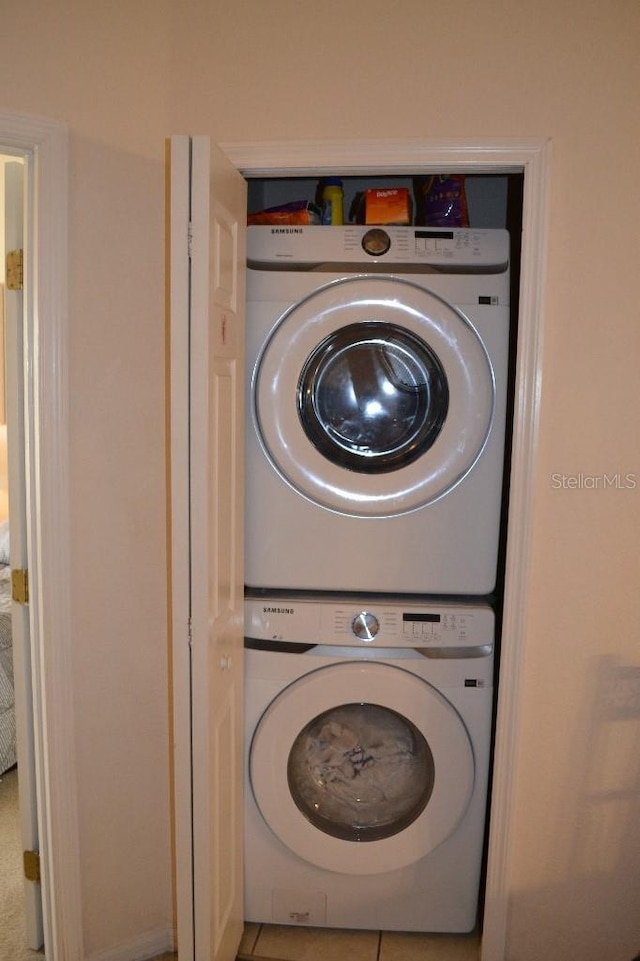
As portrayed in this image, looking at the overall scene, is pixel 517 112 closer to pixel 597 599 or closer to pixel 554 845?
pixel 597 599

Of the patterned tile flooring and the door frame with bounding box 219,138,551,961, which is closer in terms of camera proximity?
the door frame with bounding box 219,138,551,961

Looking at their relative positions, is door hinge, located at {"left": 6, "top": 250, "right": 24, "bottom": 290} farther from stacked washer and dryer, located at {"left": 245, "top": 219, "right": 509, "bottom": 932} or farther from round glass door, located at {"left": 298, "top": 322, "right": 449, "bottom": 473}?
round glass door, located at {"left": 298, "top": 322, "right": 449, "bottom": 473}

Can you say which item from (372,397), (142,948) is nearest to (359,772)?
(142,948)

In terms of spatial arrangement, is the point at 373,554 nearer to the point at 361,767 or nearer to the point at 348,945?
the point at 361,767

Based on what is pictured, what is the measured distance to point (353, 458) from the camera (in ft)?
5.83

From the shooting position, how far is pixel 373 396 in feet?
5.84

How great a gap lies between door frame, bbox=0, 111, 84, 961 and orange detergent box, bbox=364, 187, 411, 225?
71 centimetres

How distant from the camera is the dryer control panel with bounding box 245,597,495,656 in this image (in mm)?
1770

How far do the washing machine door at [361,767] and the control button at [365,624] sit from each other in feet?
0.25

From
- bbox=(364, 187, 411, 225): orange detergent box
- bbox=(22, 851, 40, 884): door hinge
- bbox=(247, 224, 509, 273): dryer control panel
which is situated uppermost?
bbox=(364, 187, 411, 225): orange detergent box

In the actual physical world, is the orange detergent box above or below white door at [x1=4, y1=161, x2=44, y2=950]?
above

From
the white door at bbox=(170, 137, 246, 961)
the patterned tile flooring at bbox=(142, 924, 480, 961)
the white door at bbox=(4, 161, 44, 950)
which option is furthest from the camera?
the patterned tile flooring at bbox=(142, 924, 480, 961)

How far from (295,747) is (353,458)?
0.76 metres

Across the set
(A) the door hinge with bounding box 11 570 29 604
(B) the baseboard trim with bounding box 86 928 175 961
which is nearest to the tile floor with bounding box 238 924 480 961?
(B) the baseboard trim with bounding box 86 928 175 961
